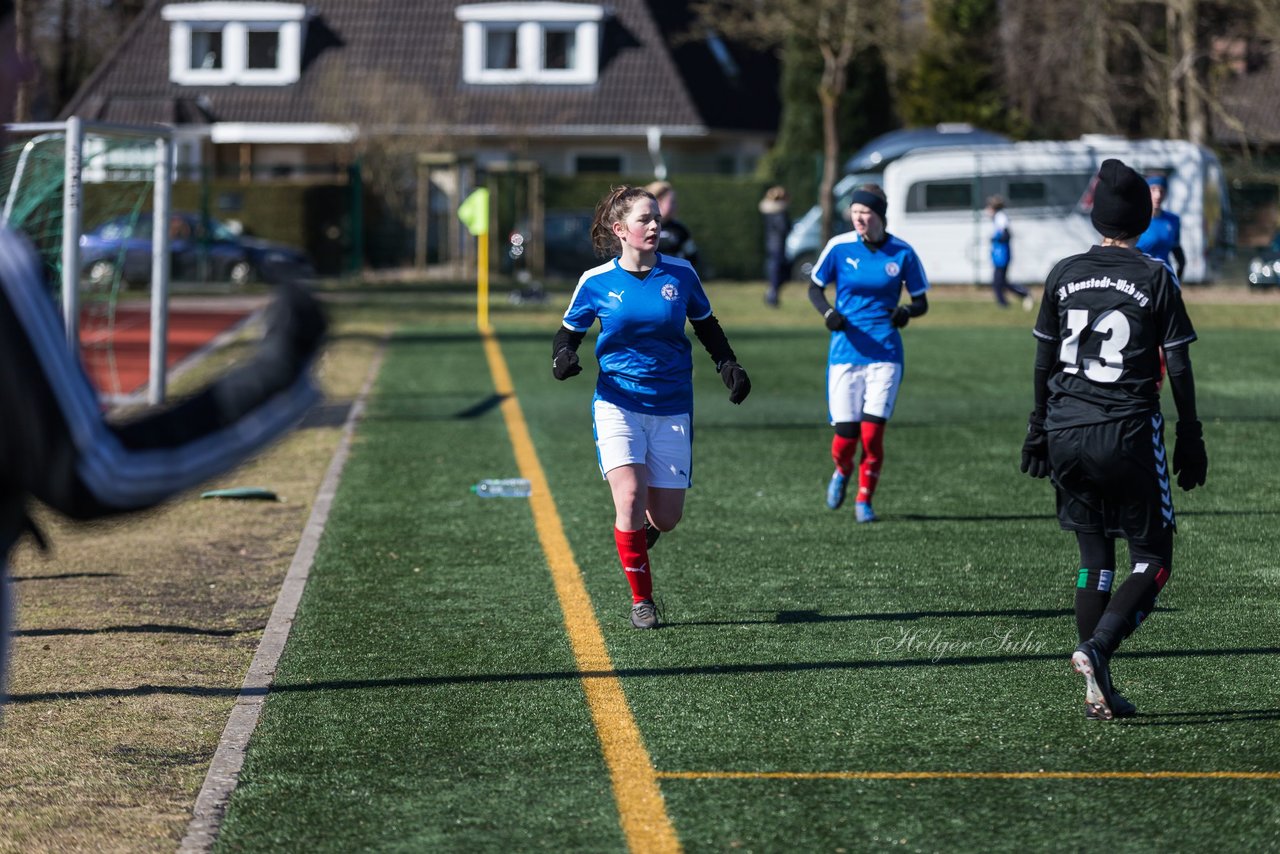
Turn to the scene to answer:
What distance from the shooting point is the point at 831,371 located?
10.2 meters

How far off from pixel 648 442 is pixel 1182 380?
2.27 metres

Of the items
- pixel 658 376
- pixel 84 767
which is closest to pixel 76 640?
pixel 84 767

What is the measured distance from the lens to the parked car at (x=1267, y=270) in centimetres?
3378

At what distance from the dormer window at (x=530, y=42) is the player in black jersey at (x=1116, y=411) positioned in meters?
44.3

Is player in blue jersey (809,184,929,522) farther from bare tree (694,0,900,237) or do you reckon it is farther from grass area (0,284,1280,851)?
bare tree (694,0,900,237)

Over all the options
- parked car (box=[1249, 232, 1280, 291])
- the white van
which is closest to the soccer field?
parked car (box=[1249, 232, 1280, 291])

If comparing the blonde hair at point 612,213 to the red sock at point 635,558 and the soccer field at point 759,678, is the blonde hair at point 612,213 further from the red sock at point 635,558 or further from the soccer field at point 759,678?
the soccer field at point 759,678

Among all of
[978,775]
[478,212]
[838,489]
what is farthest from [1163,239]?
[478,212]

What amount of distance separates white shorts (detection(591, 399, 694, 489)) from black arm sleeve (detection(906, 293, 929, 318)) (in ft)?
9.94

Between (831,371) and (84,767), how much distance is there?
5710mm

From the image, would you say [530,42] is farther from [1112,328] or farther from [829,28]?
[1112,328]

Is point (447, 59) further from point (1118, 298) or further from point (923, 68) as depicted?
point (1118, 298)

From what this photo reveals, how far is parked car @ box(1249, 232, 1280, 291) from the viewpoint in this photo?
33.8 metres

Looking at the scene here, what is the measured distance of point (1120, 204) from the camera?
583 cm
